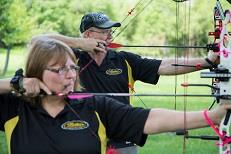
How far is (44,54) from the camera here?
6.23 feet

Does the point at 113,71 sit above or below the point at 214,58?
below

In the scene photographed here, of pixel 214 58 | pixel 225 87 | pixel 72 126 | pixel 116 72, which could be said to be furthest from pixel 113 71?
pixel 72 126

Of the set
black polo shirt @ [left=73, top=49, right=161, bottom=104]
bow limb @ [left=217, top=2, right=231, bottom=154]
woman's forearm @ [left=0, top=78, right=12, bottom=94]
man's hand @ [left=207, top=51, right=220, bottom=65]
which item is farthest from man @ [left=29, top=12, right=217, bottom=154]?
woman's forearm @ [left=0, top=78, right=12, bottom=94]

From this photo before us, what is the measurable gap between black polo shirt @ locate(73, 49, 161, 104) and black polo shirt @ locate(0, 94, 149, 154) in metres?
1.28

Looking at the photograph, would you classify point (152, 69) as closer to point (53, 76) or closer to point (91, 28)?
point (91, 28)

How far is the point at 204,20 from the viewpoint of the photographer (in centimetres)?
2491

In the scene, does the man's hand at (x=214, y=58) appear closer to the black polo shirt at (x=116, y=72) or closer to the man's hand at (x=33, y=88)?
the black polo shirt at (x=116, y=72)

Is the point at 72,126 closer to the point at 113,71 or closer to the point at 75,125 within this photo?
the point at 75,125

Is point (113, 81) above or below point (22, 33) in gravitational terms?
above

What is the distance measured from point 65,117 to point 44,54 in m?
0.23

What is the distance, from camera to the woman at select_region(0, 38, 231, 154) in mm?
1842

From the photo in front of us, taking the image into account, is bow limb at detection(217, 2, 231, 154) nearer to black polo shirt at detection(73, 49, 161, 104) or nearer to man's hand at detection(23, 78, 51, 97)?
man's hand at detection(23, 78, 51, 97)

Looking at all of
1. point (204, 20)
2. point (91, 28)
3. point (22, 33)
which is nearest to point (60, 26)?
point (22, 33)

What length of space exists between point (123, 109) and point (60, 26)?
29.0 m
